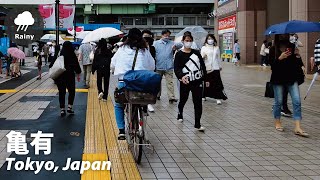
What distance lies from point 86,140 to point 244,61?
25.7 metres

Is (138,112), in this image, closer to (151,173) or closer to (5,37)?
(151,173)

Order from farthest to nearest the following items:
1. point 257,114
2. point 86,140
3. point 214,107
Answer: point 214,107
point 257,114
point 86,140

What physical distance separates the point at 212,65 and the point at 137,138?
6054mm

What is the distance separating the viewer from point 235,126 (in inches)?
356

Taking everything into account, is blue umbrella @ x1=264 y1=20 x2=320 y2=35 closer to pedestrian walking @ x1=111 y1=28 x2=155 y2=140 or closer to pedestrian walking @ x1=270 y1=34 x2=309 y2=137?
pedestrian walking @ x1=270 y1=34 x2=309 y2=137

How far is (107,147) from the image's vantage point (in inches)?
279

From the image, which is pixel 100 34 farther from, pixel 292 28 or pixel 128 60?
pixel 128 60

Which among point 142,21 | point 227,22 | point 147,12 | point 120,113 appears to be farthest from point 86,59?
point 142,21

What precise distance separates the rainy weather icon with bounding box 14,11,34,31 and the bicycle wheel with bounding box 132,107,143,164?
1325 centimetres

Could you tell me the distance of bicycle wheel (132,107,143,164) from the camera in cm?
611

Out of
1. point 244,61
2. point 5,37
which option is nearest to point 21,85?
point 5,37

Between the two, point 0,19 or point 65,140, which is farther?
point 0,19

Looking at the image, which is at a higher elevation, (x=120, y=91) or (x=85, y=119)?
(x=120, y=91)

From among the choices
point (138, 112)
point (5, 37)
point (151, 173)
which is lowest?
point (151, 173)
